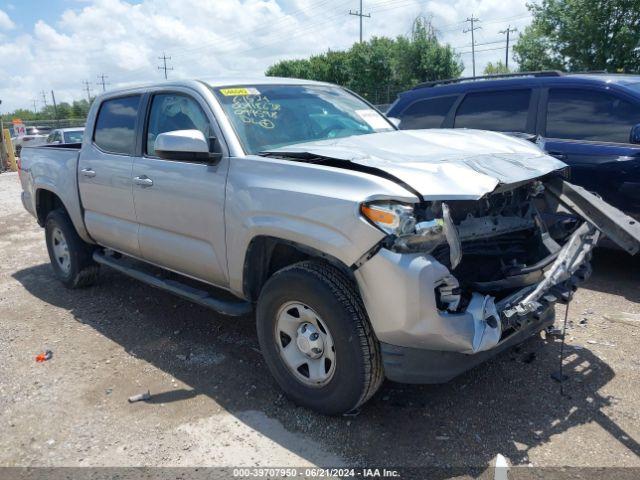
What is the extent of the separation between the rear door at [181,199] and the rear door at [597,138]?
3141 millimetres

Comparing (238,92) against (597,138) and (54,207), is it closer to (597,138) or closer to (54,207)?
(54,207)

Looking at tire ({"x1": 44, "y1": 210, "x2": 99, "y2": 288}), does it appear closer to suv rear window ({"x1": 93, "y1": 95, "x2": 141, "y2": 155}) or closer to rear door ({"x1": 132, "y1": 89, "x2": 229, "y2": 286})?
suv rear window ({"x1": 93, "y1": 95, "x2": 141, "y2": 155})

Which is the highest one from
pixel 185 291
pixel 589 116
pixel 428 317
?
pixel 589 116

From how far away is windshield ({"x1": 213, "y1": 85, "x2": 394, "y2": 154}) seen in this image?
376cm

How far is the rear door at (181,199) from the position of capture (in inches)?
144

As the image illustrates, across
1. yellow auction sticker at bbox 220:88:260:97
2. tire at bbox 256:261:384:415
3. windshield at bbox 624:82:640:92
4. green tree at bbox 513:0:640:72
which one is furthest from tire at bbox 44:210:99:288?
green tree at bbox 513:0:640:72

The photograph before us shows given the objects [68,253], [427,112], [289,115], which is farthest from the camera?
[427,112]

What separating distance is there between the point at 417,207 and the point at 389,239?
0.77 ft

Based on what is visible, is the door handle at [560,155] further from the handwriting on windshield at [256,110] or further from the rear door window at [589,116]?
the handwriting on windshield at [256,110]

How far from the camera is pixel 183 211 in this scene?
3.88 m

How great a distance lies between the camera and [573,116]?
5.48 meters

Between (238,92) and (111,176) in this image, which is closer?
(238,92)

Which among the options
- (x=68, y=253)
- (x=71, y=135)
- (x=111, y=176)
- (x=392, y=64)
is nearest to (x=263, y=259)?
(x=111, y=176)

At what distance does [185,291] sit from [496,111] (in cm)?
395
